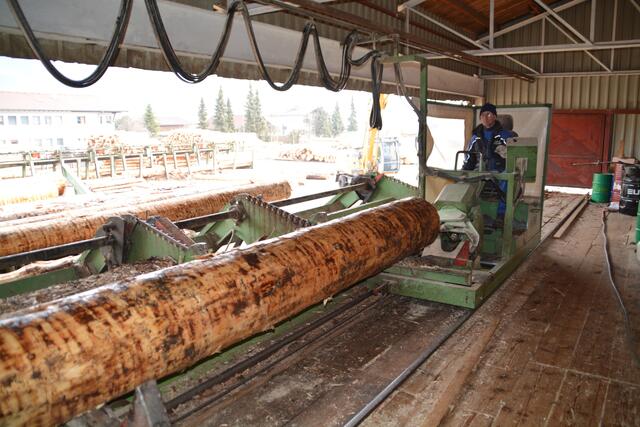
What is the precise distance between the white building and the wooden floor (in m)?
31.6

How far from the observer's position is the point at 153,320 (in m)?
2.23

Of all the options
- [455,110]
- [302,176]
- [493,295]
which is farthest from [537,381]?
[302,176]

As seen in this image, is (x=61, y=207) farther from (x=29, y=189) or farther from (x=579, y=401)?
(x=579, y=401)

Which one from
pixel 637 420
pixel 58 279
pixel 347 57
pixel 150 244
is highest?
pixel 347 57

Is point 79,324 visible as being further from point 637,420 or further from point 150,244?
point 637,420

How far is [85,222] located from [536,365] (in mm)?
4168

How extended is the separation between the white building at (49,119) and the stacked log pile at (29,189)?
24305 millimetres

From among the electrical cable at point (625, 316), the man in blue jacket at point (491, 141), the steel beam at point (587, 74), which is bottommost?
the electrical cable at point (625, 316)

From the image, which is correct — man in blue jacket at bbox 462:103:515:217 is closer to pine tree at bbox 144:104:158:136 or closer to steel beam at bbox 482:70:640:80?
steel beam at bbox 482:70:640:80

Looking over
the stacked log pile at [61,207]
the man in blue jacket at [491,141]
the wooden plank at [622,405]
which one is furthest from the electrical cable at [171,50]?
the wooden plank at [622,405]

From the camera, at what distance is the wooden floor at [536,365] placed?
286 centimetres

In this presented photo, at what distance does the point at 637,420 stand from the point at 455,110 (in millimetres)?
4969

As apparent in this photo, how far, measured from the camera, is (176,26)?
5.39m

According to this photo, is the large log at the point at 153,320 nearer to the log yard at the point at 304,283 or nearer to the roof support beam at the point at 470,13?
the log yard at the point at 304,283
